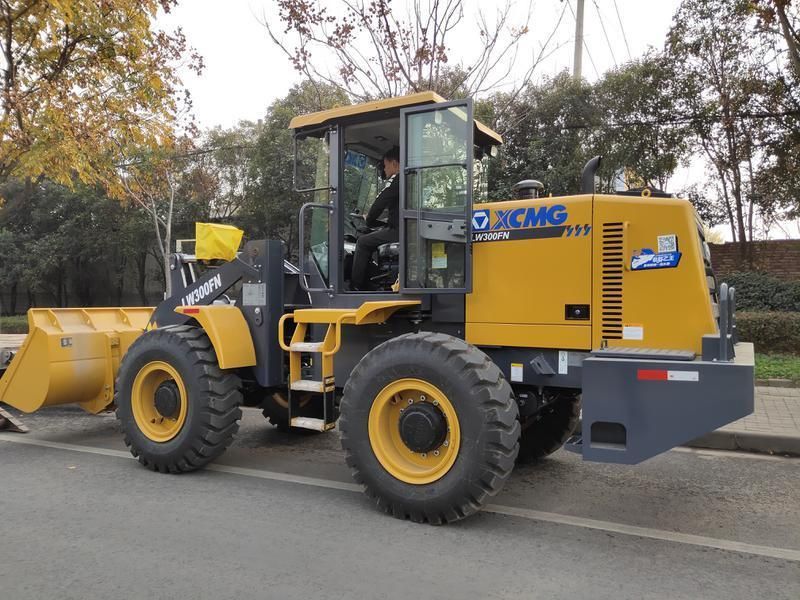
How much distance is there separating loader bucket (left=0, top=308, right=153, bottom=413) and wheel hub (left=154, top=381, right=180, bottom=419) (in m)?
1.34

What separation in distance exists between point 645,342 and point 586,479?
166cm

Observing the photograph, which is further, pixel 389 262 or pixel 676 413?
pixel 389 262

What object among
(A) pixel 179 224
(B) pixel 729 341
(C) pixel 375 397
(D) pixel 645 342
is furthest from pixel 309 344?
(A) pixel 179 224

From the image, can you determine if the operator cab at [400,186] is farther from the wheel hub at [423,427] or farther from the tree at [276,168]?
the tree at [276,168]

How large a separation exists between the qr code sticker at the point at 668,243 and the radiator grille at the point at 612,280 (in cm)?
24

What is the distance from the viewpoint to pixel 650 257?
4012 mm

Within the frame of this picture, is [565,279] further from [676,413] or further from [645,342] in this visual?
[676,413]

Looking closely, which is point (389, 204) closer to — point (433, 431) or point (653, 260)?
point (433, 431)

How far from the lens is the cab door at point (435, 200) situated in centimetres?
441

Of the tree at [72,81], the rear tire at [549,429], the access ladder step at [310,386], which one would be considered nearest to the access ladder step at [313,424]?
the access ladder step at [310,386]

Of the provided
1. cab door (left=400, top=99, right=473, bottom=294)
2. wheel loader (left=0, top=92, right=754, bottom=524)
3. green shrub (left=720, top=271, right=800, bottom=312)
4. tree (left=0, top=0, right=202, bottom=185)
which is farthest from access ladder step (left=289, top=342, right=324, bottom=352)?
green shrub (left=720, top=271, right=800, bottom=312)

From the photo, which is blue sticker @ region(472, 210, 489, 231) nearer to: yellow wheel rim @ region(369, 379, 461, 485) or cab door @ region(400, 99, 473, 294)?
cab door @ region(400, 99, 473, 294)

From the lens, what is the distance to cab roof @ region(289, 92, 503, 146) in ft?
15.0

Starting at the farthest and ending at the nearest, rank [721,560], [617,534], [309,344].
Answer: [309,344] → [617,534] → [721,560]
